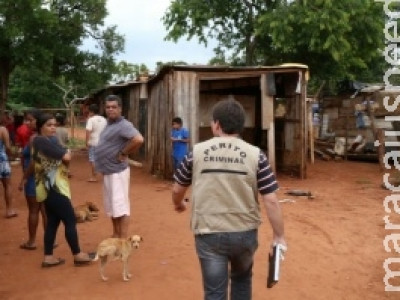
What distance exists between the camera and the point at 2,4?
52.4 feet

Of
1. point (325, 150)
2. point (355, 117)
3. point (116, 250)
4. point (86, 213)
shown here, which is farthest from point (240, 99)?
point (116, 250)

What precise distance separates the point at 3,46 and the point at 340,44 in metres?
12.1

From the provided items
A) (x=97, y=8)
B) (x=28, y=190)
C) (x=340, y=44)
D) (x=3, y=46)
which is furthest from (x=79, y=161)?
(x=28, y=190)

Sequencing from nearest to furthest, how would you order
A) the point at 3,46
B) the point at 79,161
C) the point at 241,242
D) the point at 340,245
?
the point at 241,242
the point at 340,245
the point at 79,161
the point at 3,46

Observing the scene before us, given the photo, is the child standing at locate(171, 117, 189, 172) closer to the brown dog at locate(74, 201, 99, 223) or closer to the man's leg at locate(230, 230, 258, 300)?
the brown dog at locate(74, 201, 99, 223)

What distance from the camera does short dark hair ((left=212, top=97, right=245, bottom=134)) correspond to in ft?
9.87

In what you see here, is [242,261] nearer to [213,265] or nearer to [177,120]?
[213,265]

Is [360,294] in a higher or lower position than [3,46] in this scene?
lower

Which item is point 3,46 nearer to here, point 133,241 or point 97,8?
point 97,8

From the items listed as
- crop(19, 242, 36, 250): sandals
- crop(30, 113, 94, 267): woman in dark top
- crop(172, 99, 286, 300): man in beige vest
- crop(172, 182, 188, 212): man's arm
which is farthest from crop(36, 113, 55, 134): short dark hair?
crop(172, 99, 286, 300): man in beige vest

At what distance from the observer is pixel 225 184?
296 centimetres

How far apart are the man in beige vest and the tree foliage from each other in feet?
41.8

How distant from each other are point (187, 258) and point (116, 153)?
1466 millimetres

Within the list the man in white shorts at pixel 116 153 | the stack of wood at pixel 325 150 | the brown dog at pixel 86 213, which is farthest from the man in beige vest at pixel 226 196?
the stack of wood at pixel 325 150
